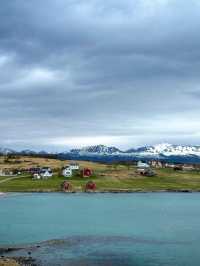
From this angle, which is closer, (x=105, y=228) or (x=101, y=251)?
(x=101, y=251)

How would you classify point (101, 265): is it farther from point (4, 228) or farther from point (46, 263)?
point (4, 228)

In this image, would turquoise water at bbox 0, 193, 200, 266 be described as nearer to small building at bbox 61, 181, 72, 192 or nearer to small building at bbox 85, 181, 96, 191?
small building at bbox 61, 181, 72, 192

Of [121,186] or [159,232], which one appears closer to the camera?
[159,232]

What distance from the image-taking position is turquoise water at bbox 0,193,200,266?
220 feet

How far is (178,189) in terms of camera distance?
618 feet

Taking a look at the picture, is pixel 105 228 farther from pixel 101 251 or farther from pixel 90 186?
pixel 90 186

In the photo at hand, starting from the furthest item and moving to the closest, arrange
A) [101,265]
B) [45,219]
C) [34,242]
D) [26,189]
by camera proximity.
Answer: [26,189], [45,219], [34,242], [101,265]

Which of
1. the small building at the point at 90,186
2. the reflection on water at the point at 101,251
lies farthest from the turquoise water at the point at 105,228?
the small building at the point at 90,186

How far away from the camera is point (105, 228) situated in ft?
311

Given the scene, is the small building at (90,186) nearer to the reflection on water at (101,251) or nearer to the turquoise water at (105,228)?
the turquoise water at (105,228)

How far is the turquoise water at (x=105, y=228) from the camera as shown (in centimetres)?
6694

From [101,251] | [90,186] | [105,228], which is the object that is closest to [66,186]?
[90,186]

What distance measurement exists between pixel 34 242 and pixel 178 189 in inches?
4520

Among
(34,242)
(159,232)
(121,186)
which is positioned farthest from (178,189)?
(34,242)
